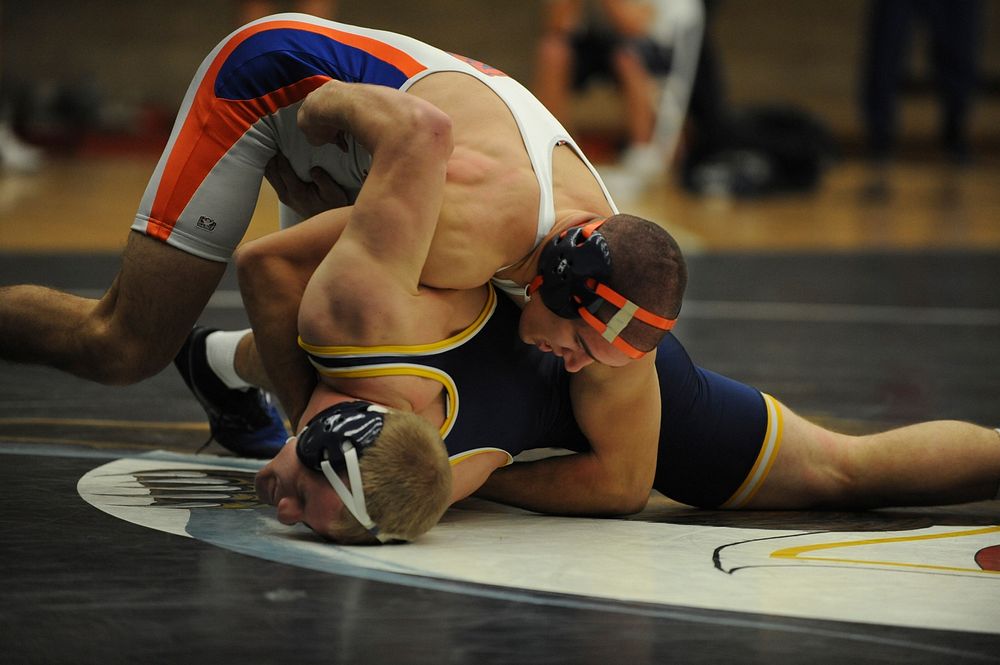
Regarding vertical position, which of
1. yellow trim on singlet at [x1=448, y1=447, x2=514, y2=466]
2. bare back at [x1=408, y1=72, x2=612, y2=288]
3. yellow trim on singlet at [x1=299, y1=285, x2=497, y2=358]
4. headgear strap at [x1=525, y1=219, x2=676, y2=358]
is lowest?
yellow trim on singlet at [x1=448, y1=447, x2=514, y2=466]

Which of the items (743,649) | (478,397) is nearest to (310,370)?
(478,397)

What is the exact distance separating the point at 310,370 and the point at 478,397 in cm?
31

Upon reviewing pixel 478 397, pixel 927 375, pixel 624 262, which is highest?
pixel 624 262

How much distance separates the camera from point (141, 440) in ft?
10.6

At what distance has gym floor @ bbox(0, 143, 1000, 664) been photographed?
192 cm

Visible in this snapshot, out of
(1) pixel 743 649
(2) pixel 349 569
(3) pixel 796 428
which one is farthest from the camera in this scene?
(3) pixel 796 428

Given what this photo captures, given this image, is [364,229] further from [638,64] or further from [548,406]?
[638,64]

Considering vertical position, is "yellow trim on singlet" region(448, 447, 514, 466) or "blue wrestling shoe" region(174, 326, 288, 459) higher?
"yellow trim on singlet" region(448, 447, 514, 466)

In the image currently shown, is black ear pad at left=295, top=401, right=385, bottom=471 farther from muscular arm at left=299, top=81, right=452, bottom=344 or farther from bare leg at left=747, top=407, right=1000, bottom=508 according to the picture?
bare leg at left=747, top=407, right=1000, bottom=508

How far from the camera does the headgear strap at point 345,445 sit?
223 centimetres

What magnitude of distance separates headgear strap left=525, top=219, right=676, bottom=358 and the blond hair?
1.06ft

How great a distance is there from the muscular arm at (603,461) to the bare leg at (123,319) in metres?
0.70

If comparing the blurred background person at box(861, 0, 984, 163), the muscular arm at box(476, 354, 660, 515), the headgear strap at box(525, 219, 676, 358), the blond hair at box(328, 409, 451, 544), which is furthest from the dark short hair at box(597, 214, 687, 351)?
the blurred background person at box(861, 0, 984, 163)

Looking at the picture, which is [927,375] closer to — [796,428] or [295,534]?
[796,428]
